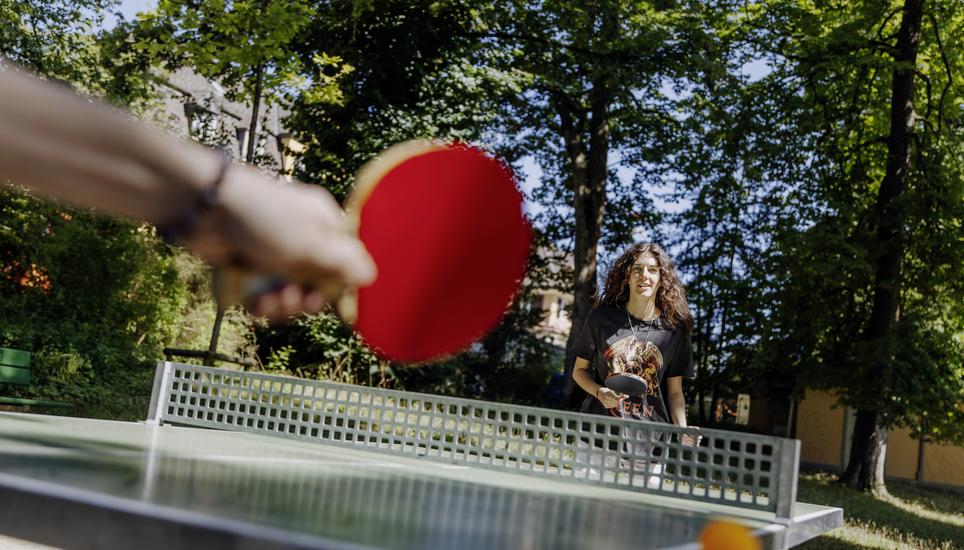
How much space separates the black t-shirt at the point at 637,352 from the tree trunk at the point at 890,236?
11430 mm

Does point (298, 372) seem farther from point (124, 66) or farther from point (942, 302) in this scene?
point (942, 302)

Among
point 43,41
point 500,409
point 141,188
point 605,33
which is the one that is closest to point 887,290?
point 605,33

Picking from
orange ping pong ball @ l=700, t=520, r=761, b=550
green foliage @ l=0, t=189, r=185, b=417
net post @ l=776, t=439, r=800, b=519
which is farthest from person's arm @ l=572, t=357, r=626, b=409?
green foliage @ l=0, t=189, r=185, b=417

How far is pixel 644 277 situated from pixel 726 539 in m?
2.98

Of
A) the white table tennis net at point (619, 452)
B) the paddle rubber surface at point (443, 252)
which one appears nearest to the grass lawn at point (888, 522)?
the white table tennis net at point (619, 452)

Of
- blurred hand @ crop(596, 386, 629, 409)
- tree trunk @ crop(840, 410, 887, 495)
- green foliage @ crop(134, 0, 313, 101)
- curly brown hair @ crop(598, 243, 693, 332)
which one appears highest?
green foliage @ crop(134, 0, 313, 101)

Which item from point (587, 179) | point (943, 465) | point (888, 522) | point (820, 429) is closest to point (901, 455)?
point (943, 465)

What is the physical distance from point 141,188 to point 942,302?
661 inches

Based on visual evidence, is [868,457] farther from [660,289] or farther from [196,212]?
[196,212]

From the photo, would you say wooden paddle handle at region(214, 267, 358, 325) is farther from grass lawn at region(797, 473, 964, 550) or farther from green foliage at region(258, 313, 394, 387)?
green foliage at region(258, 313, 394, 387)

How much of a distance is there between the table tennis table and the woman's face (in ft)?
3.53

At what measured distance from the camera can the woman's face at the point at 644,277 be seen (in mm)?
4941

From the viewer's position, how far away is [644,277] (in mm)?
4938

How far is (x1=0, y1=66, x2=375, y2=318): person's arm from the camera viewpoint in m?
0.70
